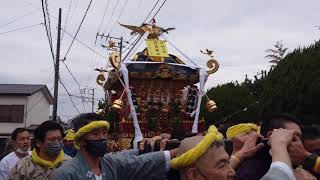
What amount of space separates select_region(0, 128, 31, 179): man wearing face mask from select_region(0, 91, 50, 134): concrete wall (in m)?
35.9

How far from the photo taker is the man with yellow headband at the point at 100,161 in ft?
10.3

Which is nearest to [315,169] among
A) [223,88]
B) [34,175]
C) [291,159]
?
[291,159]

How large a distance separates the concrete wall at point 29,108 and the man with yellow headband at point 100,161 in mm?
39105

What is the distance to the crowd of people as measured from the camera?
232 centimetres

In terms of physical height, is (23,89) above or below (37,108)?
above

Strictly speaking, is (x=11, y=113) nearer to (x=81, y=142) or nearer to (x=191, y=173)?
(x=81, y=142)

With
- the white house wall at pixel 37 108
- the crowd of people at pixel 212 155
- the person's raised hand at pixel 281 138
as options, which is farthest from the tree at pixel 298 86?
the white house wall at pixel 37 108

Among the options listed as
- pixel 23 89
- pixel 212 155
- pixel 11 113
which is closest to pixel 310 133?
pixel 212 155

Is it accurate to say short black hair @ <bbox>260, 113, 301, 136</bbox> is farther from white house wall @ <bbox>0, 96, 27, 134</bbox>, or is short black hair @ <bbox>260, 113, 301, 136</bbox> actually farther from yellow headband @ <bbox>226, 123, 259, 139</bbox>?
white house wall @ <bbox>0, 96, 27, 134</bbox>

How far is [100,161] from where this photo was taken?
3379 mm

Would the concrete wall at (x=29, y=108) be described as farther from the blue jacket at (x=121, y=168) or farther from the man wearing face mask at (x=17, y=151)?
the blue jacket at (x=121, y=168)

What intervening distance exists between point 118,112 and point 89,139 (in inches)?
247

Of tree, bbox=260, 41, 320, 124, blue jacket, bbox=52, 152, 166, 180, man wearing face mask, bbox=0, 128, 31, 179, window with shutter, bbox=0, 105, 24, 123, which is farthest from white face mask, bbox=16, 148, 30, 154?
window with shutter, bbox=0, 105, 24, 123

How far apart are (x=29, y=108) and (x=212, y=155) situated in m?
41.2
